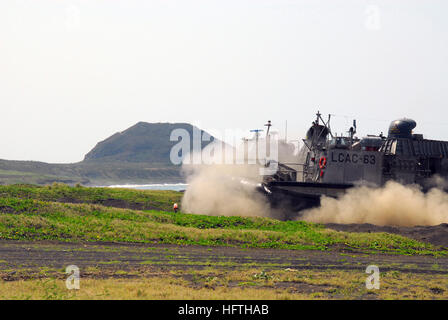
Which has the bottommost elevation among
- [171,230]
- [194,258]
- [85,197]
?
[194,258]

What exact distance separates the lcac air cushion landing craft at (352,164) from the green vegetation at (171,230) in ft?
12.6

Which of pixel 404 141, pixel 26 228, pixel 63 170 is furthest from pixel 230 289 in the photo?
pixel 63 170

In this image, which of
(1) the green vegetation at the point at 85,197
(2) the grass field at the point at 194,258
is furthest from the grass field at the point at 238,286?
(1) the green vegetation at the point at 85,197

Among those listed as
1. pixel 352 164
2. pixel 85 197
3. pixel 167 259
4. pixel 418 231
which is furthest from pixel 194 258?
pixel 85 197

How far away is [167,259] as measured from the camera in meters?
16.0

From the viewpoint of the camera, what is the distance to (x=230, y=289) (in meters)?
11.7

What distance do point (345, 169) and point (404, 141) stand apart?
473cm

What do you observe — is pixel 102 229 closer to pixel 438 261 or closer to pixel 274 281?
pixel 274 281

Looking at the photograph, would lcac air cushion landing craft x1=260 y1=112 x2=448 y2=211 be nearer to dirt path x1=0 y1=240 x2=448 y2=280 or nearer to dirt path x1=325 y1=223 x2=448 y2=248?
dirt path x1=325 y1=223 x2=448 y2=248

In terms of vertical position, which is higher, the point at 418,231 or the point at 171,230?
the point at 171,230

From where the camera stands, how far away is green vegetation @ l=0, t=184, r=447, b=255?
20188mm

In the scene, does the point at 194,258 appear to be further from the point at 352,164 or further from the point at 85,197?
the point at 85,197

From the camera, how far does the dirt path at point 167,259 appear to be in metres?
14.4

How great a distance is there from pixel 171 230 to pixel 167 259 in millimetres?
5879
